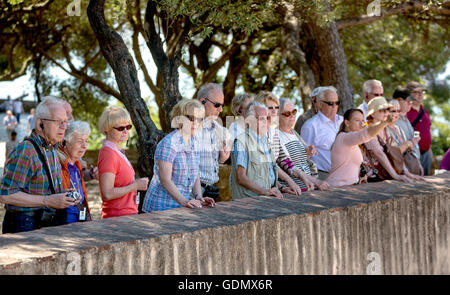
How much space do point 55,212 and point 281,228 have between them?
5.43ft

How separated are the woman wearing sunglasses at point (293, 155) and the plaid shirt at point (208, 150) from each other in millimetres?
613

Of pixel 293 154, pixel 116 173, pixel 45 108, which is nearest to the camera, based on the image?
pixel 45 108

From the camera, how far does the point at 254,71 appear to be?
17.8m

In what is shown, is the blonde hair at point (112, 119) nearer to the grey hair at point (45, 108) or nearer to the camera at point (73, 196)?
the grey hair at point (45, 108)

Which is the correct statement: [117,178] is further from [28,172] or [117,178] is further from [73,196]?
[28,172]

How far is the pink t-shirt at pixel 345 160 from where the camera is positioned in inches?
258

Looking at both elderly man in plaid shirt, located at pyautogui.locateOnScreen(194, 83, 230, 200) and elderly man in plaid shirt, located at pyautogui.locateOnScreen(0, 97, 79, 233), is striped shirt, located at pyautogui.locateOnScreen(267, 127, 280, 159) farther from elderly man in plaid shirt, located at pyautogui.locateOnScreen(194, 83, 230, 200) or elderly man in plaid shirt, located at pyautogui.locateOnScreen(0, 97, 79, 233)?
elderly man in plaid shirt, located at pyautogui.locateOnScreen(0, 97, 79, 233)

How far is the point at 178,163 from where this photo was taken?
570cm

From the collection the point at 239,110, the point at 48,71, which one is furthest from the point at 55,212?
the point at 48,71

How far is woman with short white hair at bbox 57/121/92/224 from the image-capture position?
5297 millimetres

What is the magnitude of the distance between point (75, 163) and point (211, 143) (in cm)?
132

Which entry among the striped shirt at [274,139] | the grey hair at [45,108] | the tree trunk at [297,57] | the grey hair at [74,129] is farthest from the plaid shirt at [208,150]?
the tree trunk at [297,57]

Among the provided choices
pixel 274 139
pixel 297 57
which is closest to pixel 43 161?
pixel 274 139

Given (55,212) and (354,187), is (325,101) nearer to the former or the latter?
(354,187)
